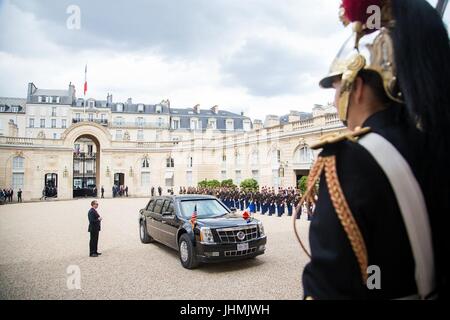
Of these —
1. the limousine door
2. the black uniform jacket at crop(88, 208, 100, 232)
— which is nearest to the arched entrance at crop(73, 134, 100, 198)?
the black uniform jacket at crop(88, 208, 100, 232)

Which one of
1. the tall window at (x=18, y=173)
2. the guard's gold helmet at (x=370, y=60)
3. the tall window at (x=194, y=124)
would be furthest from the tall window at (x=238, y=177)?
the guard's gold helmet at (x=370, y=60)

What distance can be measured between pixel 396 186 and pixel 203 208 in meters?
7.44

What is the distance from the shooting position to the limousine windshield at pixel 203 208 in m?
8.07

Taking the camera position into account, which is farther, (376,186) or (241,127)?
(241,127)

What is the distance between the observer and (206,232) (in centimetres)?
682

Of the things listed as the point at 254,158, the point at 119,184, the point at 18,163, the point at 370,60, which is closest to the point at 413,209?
the point at 370,60

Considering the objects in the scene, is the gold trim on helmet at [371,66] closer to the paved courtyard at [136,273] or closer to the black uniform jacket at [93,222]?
the paved courtyard at [136,273]

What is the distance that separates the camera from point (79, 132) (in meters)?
40.3

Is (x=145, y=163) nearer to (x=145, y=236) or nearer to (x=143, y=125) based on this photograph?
(x=143, y=125)

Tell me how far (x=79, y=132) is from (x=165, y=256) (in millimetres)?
37211
